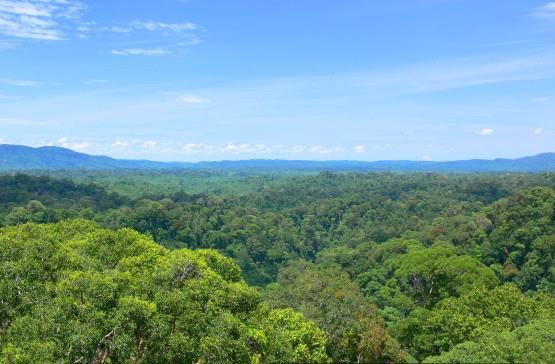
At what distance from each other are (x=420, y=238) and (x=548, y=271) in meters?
28.6

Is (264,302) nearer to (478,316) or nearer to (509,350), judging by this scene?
(509,350)

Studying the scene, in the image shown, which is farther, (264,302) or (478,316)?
(478,316)

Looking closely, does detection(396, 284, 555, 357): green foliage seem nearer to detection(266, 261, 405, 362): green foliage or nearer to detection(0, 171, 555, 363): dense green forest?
detection(0, 171, 555, 363): dense green forest

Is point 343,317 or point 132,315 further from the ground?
point 132,315

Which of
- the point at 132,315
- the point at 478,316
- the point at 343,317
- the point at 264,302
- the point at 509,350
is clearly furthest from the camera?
the point at 343,317

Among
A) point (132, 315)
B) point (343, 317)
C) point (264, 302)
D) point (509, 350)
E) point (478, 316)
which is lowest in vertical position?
point (343, 317)

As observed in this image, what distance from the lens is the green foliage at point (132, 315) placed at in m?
15.1

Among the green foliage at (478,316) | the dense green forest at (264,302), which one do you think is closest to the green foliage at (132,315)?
the dense green forest at (264,302)

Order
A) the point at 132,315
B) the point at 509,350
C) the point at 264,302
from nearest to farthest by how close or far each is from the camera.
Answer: the point at 132,315
the point at 509,350
the point at 264,302

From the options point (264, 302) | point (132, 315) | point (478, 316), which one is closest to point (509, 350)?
point (478, 316)

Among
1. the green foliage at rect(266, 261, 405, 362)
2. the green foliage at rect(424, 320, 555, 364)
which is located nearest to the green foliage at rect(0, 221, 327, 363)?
the green foliage at rect(424, 320, 555, 364)

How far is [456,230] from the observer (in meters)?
79.0

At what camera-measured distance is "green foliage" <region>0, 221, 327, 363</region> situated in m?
15.1

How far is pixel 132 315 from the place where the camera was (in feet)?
52.0
